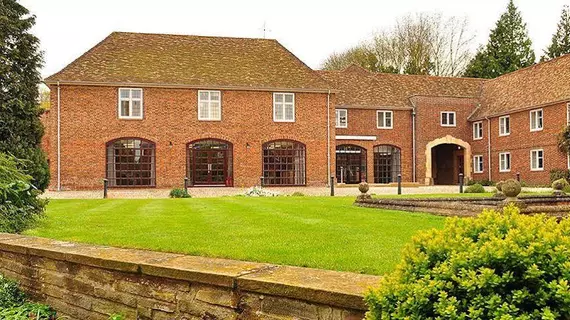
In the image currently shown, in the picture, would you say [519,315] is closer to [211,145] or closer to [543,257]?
[543,257]

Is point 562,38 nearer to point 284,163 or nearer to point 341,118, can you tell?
point 341,118

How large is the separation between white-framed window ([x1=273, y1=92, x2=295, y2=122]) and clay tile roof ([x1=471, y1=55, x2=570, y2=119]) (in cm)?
1496

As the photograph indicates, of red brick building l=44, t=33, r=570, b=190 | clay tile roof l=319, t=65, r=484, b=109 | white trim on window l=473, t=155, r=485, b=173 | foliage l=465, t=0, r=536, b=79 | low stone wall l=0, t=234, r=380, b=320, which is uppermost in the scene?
foliage l=465, t=0, r=536, b=79

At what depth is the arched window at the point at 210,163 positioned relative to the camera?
30.6 m

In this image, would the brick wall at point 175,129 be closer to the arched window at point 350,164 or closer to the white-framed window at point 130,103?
the white-framed window at point 130,103

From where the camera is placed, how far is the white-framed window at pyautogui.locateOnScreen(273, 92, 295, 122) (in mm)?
31422

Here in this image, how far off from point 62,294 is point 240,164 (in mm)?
24993

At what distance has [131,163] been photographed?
29.7 meters

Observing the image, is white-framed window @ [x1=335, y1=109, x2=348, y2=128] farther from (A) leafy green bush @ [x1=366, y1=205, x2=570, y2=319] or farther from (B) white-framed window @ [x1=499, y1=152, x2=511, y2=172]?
(A) leafy green bush @ [x1=366, y1=205, x2=570, y2=319]

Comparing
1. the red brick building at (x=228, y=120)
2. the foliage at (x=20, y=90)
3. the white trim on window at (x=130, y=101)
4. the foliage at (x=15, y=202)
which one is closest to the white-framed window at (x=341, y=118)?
the red brick building at (x=228, y=120)

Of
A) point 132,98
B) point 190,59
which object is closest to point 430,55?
point 190,59

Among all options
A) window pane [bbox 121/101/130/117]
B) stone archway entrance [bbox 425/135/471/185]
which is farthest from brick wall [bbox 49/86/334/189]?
stone archway entrance [bbox 425/135/471/185]

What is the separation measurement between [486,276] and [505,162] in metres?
36.9

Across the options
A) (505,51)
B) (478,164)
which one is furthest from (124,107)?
(505,51)
